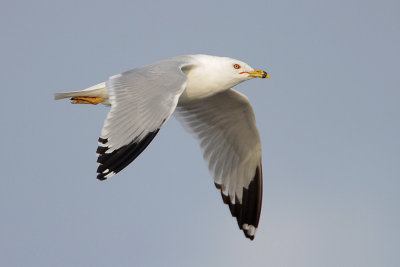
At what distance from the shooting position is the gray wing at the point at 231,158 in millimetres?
10352

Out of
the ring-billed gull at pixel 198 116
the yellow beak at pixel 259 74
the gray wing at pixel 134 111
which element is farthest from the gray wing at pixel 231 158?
the gray wing at pixel 134 111

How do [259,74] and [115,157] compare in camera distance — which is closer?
[115,157]

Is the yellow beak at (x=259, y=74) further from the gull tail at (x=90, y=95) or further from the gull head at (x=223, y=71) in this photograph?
the gull tail at (x=90, y=95)

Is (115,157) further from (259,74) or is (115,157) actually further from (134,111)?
(259,74)

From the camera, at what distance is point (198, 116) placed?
34.3 feet

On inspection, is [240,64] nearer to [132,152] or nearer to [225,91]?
[225,91]

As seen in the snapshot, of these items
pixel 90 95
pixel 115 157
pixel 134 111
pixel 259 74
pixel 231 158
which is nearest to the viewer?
pixel 115 157

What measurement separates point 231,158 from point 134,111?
3.16 metres

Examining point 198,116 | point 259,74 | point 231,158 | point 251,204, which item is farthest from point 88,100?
point 251,204

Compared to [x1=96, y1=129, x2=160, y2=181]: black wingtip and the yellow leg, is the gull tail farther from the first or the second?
[x1=96, y1=129, x2=160, y2=181]: black wingtip

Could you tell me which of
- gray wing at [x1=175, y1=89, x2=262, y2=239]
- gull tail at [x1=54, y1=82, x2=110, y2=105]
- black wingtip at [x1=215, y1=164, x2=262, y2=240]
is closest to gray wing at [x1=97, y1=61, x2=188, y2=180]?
gull tail at [x1=54, y1=82, x2=110, y2=105]

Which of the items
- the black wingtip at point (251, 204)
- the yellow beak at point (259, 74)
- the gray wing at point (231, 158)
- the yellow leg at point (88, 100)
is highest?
the yellow beak at point (259, 74)

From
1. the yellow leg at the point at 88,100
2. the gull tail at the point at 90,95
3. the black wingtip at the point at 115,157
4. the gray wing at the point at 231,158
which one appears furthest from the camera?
the gray wing at the point at 231,158

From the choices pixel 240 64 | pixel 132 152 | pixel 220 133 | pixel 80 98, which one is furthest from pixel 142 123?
pixel 220 133
